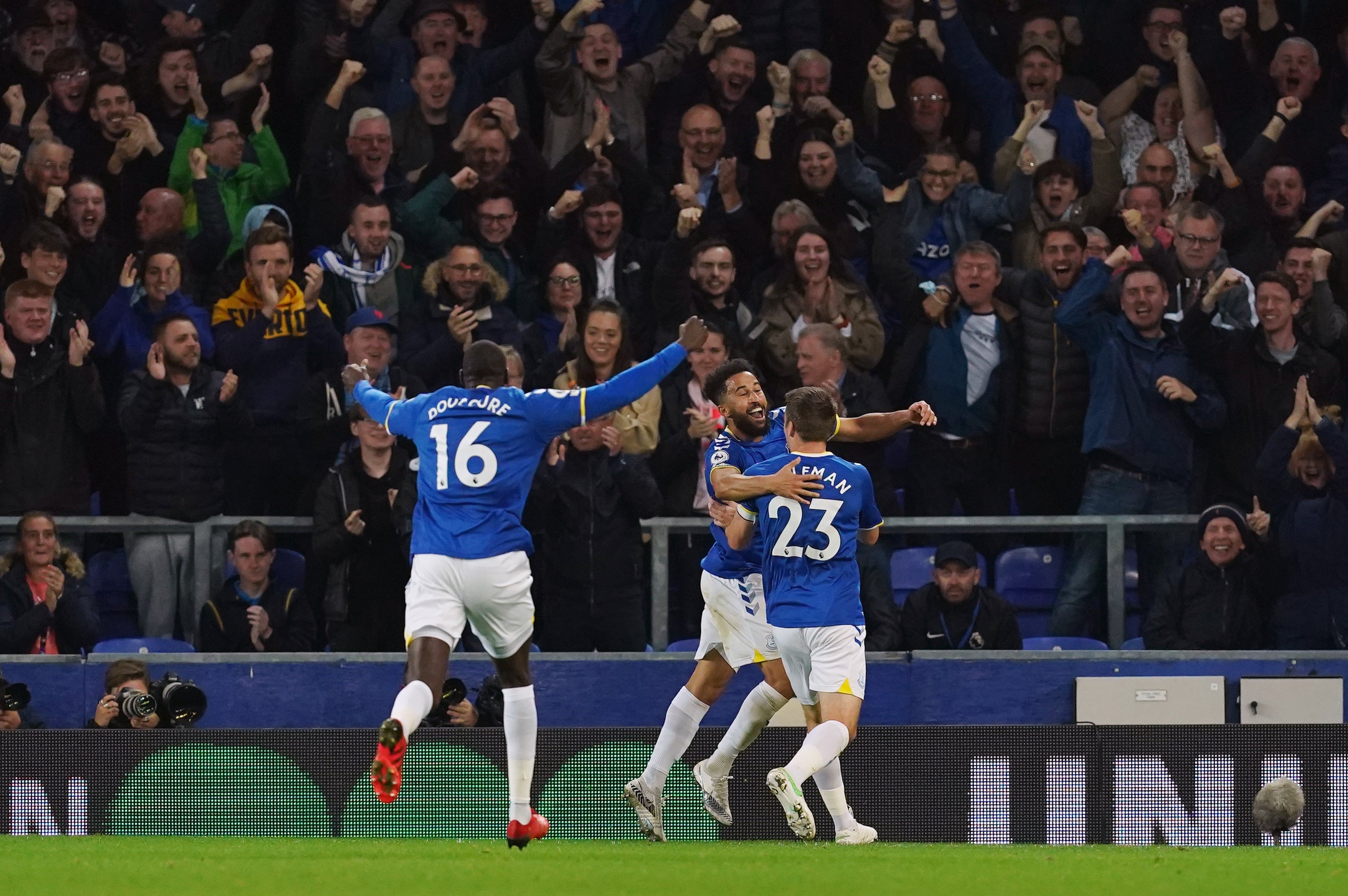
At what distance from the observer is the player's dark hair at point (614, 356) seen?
12336mm

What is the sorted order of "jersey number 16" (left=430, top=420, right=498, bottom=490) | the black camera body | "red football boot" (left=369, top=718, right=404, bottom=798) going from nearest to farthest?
"red football boot" (left=369, top=718, right=404, bottom=798) → "jersey number 16" (left=430, top=420, right=498, bottom=490) → the black camera body

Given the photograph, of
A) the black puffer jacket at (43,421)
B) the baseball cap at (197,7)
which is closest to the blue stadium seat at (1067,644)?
the black puffer jacket at (43,421)

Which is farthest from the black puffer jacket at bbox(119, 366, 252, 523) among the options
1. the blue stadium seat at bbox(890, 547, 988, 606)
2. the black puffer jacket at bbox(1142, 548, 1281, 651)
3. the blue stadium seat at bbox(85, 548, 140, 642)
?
the black puffer jacket at bbox(1142, 548, 1281, 651)

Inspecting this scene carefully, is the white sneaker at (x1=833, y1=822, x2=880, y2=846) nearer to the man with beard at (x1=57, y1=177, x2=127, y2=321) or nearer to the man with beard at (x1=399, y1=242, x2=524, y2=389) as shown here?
the man with beard at (x1=399, y1=242, x2=524, y2=389)

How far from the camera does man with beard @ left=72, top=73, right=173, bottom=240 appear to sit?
1362 cm

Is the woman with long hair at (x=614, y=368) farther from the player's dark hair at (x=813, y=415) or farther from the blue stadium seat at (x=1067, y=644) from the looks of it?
the player's dark hair at (x=813, y=415)

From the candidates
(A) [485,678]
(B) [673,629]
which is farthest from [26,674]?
(B) [673,629]

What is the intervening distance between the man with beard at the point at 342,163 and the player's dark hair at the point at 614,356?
2.16 m

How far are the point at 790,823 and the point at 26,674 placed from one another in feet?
17.7

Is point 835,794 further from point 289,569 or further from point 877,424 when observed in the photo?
point 289,569

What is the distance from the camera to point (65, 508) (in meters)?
12.7

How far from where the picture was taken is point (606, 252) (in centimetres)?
1359

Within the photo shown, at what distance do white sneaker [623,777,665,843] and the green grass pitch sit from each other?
308 millimetres

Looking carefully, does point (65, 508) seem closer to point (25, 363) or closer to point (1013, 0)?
point (25, 363)
